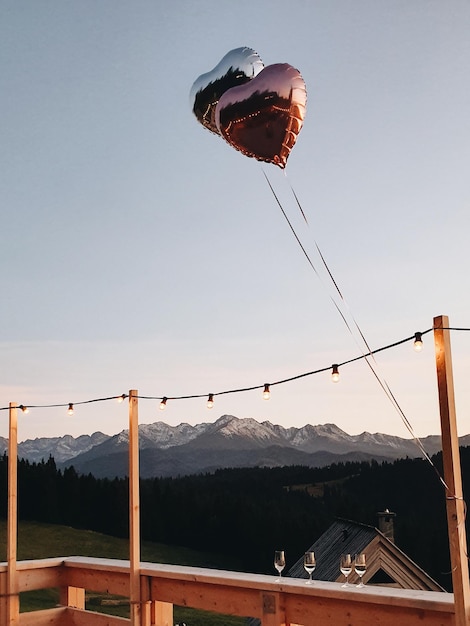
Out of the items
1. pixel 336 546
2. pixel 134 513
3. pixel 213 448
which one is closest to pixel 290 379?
pixel 134 513

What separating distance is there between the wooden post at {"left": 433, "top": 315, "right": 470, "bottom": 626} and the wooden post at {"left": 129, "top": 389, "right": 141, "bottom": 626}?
2.49 metres

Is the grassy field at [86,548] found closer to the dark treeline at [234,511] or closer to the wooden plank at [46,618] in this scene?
the dark treeline at [234,511]

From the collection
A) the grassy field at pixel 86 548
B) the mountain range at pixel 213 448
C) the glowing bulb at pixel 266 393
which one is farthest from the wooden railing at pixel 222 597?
the mountain range at pixel 213 448

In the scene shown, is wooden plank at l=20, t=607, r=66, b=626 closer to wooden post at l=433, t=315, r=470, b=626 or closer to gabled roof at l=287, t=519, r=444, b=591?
wooden post at l=433, t=315, r=470, b=626

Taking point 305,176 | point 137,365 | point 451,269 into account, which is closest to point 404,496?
point 137,365

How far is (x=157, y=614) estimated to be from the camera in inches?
205

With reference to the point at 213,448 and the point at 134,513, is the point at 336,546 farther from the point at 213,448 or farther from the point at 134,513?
the point at 213,448

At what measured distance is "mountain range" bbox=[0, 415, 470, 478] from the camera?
58.4m

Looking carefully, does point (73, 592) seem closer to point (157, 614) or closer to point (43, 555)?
point (157, 614)

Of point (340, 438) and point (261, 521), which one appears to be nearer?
point (261, 521)

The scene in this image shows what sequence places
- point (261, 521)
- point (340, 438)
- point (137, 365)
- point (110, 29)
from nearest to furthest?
point (110, 29) → point (137, 365) → point (261, 521) → point (340, 438)

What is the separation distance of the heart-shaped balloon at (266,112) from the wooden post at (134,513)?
91.7 inches

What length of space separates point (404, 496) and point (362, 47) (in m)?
25.0

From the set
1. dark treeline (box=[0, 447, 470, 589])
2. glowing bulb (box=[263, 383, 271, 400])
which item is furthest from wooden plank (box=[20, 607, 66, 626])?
dark treeline (box=[0, 447, 470, 589])
